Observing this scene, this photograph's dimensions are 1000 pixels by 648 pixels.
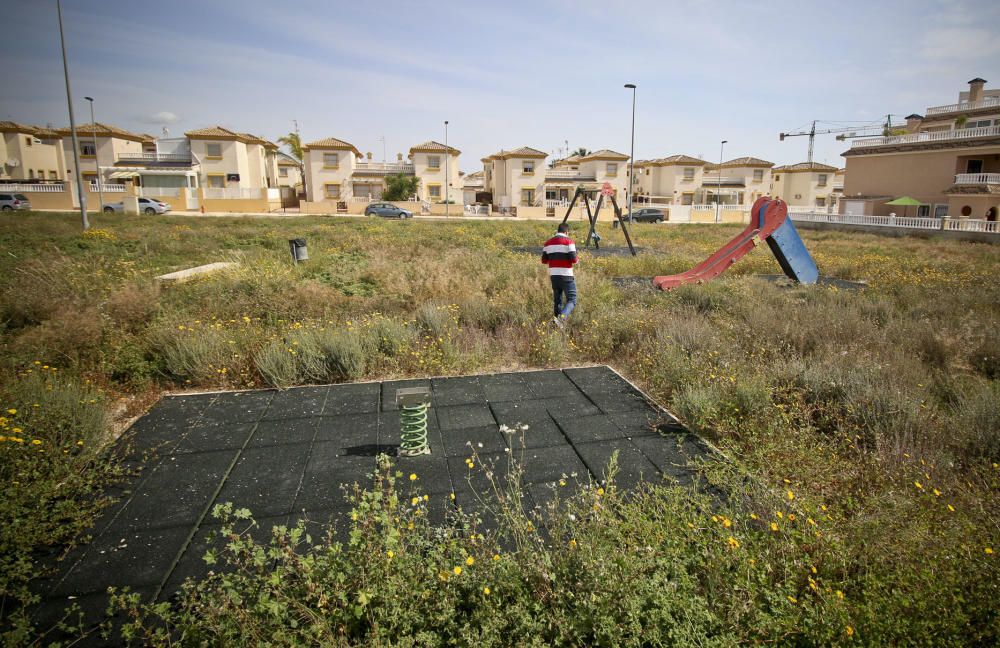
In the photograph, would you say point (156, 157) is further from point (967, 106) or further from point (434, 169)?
point (967, 106)

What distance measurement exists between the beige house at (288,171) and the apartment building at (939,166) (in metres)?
58.6

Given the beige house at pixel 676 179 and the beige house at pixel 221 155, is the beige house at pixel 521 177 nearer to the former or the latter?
→ the beige house at pixel 676 179

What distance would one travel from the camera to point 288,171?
6506cm

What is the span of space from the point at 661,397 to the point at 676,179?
56922mm

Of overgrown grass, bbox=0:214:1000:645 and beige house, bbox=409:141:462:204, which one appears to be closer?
overgrown grass, bbox=0:214:1000:645

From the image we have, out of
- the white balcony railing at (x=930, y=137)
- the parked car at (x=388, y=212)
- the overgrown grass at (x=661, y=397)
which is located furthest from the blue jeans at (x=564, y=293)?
the white balcony railing at (x=930, y=137)

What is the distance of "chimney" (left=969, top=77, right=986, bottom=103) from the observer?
145ft

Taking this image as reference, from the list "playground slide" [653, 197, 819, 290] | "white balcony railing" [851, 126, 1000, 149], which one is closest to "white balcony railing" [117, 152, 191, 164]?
"playground slide" [653, 197, 819, 290]

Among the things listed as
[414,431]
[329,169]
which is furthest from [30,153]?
[414,431]

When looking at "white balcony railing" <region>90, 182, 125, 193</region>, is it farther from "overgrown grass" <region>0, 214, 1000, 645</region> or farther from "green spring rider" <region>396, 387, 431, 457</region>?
"green spring rider" <region>396, 387, 431, 457</region>

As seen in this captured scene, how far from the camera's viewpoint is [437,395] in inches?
217

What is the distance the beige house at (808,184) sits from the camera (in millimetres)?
58812

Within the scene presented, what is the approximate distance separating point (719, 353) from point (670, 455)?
2.58m

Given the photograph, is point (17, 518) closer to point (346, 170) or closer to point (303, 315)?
point (303, 315)
